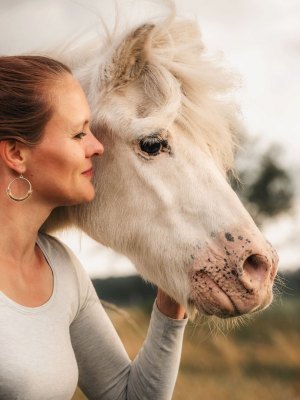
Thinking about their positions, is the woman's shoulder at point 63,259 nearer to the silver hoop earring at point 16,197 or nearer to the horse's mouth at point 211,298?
the silver hoop earring at point 16,197

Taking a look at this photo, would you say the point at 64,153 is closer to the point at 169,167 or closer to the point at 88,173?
the point at 88,173

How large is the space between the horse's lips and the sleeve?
23 cm

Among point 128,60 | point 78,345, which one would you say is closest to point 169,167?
point 128,60

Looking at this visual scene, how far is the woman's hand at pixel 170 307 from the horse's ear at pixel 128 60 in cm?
69

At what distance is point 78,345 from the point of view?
76.0 inches

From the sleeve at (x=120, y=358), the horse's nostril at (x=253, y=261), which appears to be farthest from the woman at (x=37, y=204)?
the horse's nostril at (x=253, y=261)

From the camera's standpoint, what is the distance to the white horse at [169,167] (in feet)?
5.42

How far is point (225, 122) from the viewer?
1951 millimetres

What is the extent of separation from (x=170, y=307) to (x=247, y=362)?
9.61 ft

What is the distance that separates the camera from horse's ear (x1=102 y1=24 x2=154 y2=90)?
183 cm

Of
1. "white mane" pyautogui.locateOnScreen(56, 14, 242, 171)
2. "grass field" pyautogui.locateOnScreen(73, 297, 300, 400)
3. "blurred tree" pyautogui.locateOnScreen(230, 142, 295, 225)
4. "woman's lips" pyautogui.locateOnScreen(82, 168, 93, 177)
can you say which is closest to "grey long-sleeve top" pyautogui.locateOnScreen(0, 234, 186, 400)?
"woman's lips" pyautogui.locateOnScreen(82, 168, 93, 177)

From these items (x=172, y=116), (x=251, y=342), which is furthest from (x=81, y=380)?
(x=251, y=342)

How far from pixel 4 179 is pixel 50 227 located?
469mm

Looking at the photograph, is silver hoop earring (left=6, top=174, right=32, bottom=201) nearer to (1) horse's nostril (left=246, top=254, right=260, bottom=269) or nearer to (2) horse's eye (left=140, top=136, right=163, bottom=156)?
(2) horse's eye (left=140, top=136, right=163, bottom=156)
